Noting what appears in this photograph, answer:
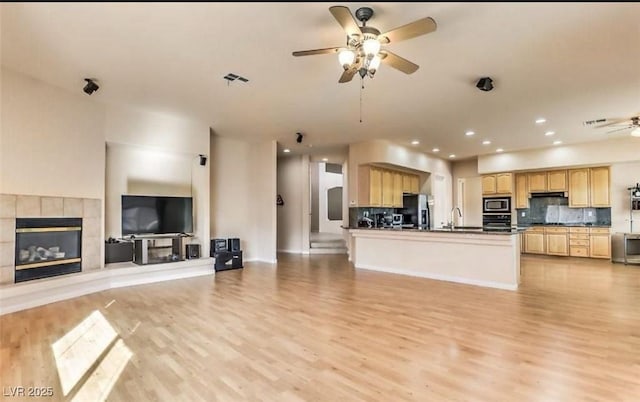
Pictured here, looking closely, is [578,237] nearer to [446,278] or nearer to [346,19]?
[446,278]

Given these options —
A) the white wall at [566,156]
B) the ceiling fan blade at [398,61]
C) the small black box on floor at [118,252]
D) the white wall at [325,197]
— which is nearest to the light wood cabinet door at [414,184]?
the white wall at [566,156]

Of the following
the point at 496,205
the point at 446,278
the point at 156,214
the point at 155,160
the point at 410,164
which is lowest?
the point at 446,278

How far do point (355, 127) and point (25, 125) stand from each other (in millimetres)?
5266

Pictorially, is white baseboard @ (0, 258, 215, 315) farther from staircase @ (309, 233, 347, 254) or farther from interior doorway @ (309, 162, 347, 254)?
interior doorway @ (309, 162, 347, 254)

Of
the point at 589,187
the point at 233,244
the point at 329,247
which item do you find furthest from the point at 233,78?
the point at 589,187

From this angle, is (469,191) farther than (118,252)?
Yes

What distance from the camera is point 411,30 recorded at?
102 inches

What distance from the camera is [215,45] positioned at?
336 cm

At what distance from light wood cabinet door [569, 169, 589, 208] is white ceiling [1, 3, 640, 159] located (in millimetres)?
3130

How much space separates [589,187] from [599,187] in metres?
0.20

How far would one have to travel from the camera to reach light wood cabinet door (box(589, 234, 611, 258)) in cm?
796

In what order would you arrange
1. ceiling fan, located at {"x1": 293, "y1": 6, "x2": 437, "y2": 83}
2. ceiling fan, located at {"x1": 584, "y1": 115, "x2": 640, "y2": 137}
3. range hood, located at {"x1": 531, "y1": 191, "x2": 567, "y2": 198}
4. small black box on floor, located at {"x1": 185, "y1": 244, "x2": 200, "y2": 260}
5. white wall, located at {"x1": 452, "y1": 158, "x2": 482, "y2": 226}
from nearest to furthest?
1. ceiling fan, located at {"x1": 293, "y1": 6, "x2": 437, "y2": 83}
2. ceiling fan, located at {"x1": 584, "y1": 115, "x2": 640, "y2": 137}
3. small black box on floor, located at {"x1": 185, "y1": 244, "x2": 200, "y2": 260}
4. range hood, located at {"x1": 531, "y1": 191, "x2": 567, "y2": 198}
5. white wall, located at {"x1": 452, "y1": 158, "x2": 482, "y2": 226}

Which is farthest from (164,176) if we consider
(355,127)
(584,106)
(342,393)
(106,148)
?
(584,106)

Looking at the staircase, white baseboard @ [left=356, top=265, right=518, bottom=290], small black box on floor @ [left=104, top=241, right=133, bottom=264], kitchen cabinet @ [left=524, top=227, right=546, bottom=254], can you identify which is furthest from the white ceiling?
the staircase
